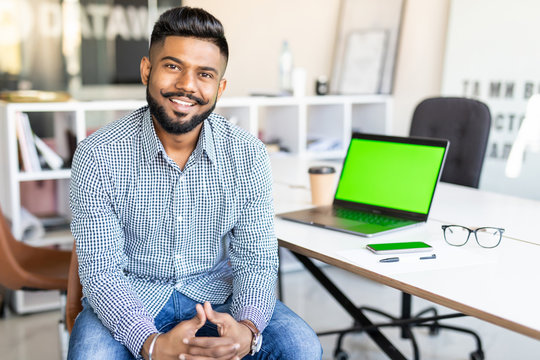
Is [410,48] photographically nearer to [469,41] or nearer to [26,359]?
[469,41]

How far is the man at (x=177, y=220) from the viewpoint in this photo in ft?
5.19

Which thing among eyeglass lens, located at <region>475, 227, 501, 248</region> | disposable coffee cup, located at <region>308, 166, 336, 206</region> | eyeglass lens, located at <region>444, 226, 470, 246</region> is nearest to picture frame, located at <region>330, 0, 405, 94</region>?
disposable coffee cup, located at <region>308, 166, 336, 206</region>

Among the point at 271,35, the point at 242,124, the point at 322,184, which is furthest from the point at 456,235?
the point at 271,35

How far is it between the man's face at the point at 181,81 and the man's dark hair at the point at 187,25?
1 cm

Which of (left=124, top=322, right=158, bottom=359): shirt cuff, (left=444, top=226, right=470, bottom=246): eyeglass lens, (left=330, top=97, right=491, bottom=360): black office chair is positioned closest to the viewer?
(left=124, top=322, right=158, bottom=359): shirt cuff

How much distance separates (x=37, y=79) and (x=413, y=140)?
180 inches

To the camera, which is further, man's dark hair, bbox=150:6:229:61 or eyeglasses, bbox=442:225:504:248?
eyeglasses, bbox=442:225:504:248

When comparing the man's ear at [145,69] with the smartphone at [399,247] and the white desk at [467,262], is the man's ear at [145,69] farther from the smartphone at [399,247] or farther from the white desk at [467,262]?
the smartphone at [399,247]

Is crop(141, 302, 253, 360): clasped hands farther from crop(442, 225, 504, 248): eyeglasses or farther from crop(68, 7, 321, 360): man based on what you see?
crop(442, 225, 504, 248): eyeglasses

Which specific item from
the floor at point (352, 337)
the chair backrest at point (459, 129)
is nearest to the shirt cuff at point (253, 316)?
the floor at point (352, 337)

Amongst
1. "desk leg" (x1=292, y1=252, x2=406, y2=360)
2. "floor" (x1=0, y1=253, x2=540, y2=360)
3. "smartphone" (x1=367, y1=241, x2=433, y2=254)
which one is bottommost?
"floor" (x1=0, y1=253, x2=540, y2=360)

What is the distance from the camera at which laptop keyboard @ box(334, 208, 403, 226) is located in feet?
6.64

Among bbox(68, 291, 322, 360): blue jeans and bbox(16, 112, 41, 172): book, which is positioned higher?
bbox(16, 112, 41, 172): book

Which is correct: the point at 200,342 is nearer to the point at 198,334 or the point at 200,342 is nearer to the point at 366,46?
the point at 198,334
